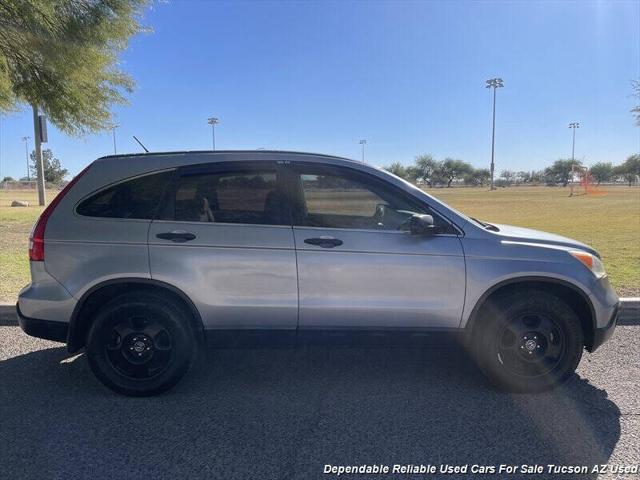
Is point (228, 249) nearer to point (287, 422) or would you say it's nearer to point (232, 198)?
point (232, 198)

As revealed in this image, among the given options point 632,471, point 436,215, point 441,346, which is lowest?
point 632,471

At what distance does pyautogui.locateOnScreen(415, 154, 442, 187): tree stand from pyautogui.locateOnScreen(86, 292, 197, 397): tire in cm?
11311

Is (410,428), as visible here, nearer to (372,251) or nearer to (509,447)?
(509,447)

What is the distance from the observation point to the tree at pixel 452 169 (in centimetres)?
12431

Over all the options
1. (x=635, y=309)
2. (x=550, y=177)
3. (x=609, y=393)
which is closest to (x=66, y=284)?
(x=609, y=393)

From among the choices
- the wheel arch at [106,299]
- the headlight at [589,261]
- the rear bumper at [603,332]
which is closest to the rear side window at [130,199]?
the wheel arch at [106,299]

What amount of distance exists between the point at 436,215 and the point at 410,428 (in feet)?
5.04

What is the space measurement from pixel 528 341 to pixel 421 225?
1.26 metres

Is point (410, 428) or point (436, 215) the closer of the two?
point (410, 428)

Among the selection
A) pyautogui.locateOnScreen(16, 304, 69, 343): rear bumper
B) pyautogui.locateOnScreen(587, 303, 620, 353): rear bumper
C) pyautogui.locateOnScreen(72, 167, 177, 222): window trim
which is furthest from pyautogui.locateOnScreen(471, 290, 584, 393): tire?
pyautogui.locateOnScreen(16, 304, 69, 343): rear bumper

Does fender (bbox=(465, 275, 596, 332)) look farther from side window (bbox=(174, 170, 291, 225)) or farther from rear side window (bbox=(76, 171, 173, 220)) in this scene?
rear side window (bbox=(76, 171, 173, 220))

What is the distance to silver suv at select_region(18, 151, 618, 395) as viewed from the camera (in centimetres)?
347

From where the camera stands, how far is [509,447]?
9.60ft

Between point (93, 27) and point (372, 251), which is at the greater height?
point (93, 27)
